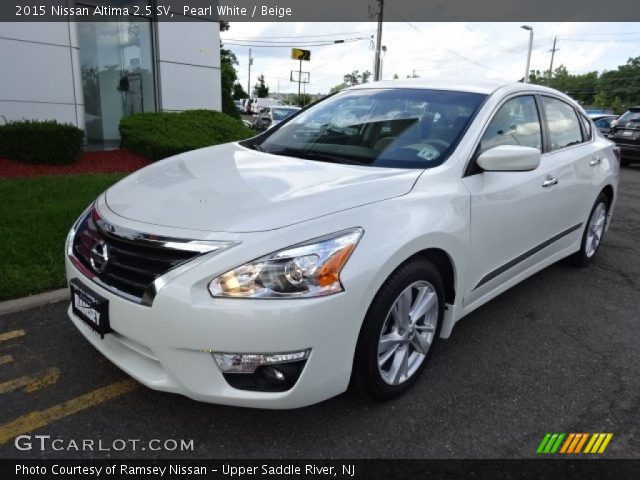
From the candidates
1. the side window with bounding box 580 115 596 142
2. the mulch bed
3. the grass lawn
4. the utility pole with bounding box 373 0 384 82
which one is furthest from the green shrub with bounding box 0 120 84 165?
the utility pole with bounding box 373 0 384 82

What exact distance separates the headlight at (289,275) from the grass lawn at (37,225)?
245 centimetres

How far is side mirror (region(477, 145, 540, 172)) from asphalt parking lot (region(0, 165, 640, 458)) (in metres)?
1.17

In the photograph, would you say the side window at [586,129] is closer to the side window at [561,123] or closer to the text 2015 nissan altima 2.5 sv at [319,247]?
the side window at [561,123]

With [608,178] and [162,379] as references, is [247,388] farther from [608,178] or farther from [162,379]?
[608,178]

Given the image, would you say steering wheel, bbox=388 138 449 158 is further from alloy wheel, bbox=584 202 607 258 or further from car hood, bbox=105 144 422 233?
alloy wheel, bbox=584 202 607 258

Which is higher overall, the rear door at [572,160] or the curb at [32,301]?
the rear door at [572,160]

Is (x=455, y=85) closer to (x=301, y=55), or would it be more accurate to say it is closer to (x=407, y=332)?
(x=407, y=332)

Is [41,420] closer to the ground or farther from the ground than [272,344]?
closer to the ground

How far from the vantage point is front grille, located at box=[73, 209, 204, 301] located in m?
2.12

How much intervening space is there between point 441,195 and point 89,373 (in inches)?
84.9

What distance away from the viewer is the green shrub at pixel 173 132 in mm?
8359

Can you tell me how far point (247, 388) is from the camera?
2105mm

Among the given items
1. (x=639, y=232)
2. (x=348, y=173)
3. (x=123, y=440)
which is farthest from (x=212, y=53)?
(x=123, y=440)

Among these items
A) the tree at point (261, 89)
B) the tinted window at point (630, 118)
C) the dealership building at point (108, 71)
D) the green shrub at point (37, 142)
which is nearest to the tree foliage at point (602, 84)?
the tree at point (261, 89)
